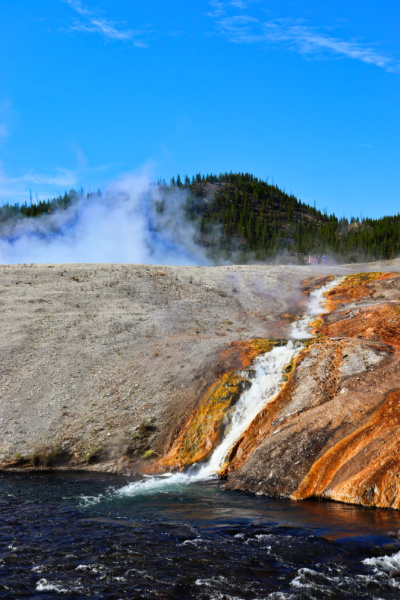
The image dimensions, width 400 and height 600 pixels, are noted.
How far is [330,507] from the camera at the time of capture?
15.0 meters

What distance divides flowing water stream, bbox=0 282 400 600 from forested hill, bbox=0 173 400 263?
244ft

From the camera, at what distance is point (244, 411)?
2105cm

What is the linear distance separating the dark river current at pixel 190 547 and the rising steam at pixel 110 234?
201 feet

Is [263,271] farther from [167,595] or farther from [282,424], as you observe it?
[167,595]

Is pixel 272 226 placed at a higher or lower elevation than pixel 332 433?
higher

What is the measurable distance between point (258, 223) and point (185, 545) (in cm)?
9774

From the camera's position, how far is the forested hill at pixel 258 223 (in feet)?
300

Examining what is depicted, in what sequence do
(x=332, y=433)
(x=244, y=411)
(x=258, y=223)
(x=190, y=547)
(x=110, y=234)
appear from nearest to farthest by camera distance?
1. (x=190, y=547)
2. (x=332, y=433)
3. (x=244, y=411)
4. (x=110, y=234)
5. (x=258, y=223)

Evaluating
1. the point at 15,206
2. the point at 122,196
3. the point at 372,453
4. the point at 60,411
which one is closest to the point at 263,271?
the point at 60,411

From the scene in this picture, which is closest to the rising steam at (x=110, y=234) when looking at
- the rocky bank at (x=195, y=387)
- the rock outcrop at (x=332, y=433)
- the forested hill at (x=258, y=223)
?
the forested hill at (x=258, y=223)

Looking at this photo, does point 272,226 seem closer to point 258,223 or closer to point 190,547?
point 258,223

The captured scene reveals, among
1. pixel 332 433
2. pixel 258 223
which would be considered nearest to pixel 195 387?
pixel 332 433

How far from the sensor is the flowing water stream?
9.96m

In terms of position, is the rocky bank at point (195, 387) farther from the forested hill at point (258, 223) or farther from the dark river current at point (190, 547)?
the forested hill at point (258, 223)
